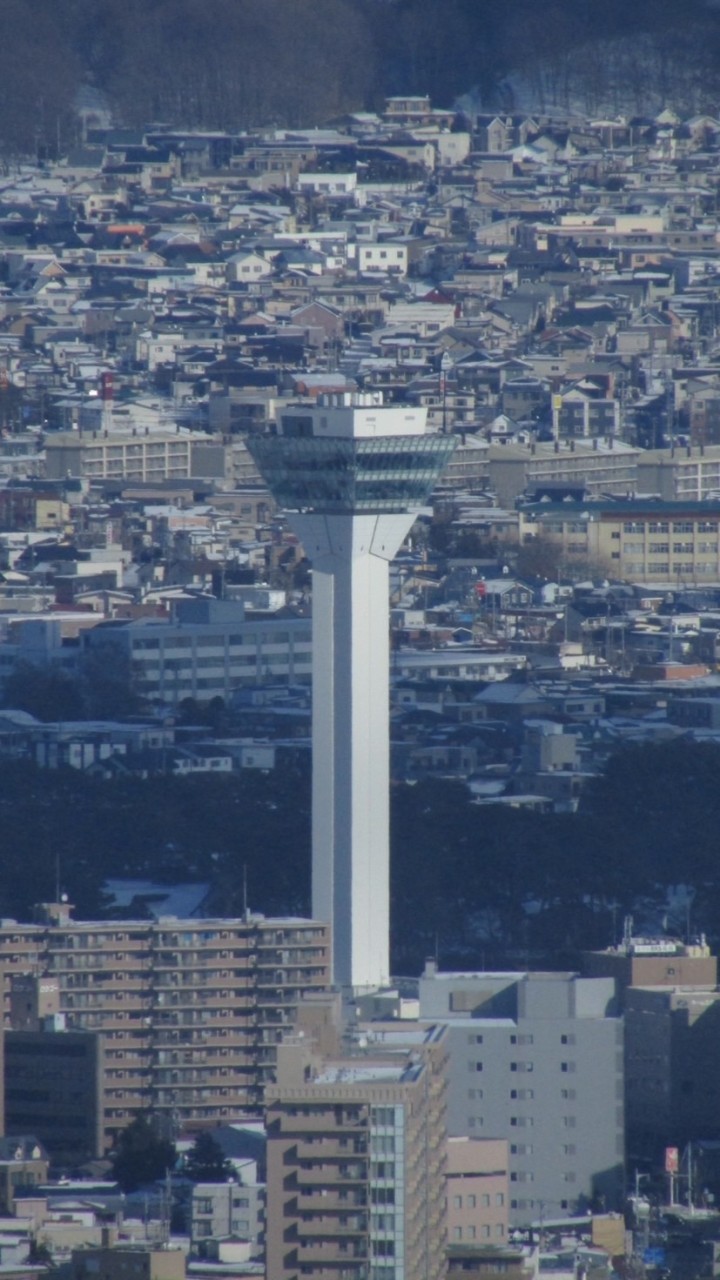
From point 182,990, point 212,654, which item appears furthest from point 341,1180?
point 212,654

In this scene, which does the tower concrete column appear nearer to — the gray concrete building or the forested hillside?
the gray concrete building

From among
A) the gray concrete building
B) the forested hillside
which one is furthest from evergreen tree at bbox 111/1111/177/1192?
the forested hillside

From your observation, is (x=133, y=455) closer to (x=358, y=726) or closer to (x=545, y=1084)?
(x=358, y=726)

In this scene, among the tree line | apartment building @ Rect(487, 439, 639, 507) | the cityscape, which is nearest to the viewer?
the cityscape

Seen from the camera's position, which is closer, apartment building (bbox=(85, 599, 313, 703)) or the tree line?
the tree line

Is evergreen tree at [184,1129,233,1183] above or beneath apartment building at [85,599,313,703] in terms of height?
beneath

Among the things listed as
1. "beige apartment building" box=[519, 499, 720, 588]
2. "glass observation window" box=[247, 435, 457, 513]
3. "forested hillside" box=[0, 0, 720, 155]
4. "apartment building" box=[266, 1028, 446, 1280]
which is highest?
"forested hillside" box=[0, 0, 720, 155]
